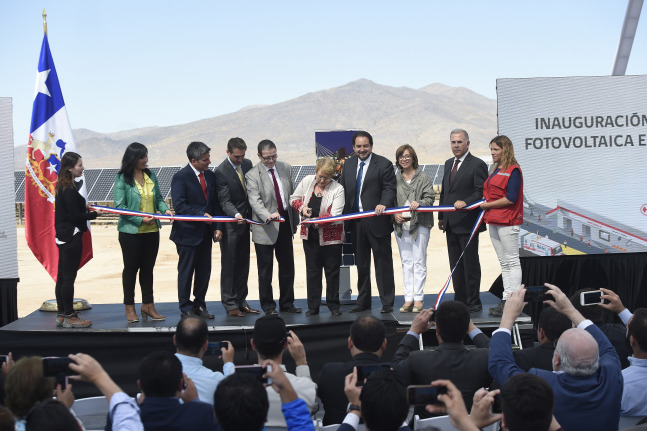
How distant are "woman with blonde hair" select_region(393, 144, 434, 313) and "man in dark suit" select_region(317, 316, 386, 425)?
11.5 ft

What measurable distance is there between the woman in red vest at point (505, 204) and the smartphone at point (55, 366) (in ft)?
16.4

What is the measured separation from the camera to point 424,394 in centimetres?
292

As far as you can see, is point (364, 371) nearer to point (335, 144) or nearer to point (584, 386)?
point (584, 386)

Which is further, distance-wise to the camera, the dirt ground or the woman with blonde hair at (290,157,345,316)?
the dirt ground

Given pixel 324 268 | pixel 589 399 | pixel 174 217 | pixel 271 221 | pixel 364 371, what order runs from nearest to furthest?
pixel 364 371 < pixel 589 399 < pixel 174 217 < pixel 271 221 < pixel 324 268

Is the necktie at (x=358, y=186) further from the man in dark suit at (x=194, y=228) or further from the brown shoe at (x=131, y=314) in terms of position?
the brown shoe at (x=131, y=314)

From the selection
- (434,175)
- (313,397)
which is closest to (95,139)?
(434,175)

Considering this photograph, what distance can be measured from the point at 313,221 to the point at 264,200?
599mm

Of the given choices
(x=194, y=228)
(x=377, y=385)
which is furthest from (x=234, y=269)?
(x=377, y=385)

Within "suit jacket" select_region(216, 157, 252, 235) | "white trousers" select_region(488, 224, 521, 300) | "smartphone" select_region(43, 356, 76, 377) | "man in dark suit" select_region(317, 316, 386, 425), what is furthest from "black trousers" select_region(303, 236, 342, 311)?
"smartphone" select_region(43, 356, 76, 377)

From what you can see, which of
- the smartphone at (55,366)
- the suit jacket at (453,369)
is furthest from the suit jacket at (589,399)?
the smartphone at (55,366)

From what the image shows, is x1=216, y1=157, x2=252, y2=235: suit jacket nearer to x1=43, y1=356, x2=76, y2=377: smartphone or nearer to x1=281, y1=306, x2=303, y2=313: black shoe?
x1=281, y1=306, x2=303, y2=313: black shoe

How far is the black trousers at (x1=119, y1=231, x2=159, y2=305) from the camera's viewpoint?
7199 millimetres

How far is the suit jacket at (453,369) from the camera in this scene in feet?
13.6
